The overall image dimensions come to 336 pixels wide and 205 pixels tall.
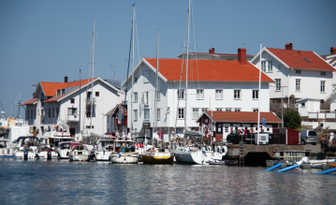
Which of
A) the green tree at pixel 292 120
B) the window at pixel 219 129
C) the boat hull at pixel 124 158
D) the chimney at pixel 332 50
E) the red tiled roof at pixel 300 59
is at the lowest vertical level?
the boat hull at pixel 124 158

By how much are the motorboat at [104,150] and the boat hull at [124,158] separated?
376 centimetres

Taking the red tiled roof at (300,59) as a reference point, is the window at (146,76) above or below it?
below

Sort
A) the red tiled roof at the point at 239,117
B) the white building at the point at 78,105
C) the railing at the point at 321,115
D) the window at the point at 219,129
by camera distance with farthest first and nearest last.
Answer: the white building at the point at 78,105 → the railing at the point at 321,115 → the window at the point at 219,129 → the red tiled roof at the point at 239,117

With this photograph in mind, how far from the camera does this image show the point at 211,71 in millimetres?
73125

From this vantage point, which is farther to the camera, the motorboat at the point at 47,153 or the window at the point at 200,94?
the window at the point at 200,94

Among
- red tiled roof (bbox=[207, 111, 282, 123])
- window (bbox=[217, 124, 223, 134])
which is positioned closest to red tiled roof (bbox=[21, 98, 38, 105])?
red tiled roof (bbox=[207, 111, 282, 123])

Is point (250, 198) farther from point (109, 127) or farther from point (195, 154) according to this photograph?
point (109, 127)

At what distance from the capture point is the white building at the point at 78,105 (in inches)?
3369

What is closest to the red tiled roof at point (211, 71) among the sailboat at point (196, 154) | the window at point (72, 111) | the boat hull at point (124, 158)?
the sailboat at point (196, 154)

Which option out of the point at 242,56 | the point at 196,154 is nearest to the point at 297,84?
the point at 242,56

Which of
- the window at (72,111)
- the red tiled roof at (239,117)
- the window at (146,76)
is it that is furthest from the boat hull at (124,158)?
the window at (72,111)

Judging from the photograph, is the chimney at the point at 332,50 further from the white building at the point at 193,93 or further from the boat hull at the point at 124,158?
the boat hull at the point at 124,158

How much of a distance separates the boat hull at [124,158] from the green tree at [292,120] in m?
26.1

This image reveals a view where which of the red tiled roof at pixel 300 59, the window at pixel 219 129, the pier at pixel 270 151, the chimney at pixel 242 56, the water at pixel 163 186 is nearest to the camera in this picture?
the water at pixel 163 186
